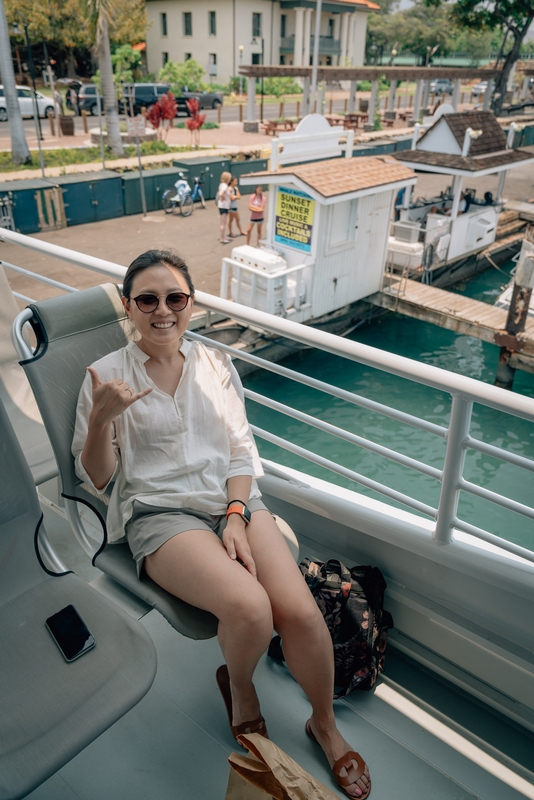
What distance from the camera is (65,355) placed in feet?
6.23

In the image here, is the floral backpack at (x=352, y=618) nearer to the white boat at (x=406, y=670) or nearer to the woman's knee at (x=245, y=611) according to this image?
the white boat at (x=406, y=670)

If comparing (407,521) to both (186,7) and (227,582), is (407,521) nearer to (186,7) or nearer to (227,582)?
(227,582)

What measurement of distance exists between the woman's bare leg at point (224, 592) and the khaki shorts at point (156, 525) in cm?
2

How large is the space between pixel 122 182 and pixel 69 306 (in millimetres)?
15180

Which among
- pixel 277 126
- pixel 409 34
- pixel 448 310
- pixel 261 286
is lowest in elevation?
pixel 448 310

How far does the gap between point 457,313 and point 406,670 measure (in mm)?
10353

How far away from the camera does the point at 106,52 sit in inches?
669

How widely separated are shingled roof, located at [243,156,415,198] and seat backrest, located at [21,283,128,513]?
360 inches

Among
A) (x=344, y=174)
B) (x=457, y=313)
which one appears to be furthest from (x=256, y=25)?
(x=457, y=313)

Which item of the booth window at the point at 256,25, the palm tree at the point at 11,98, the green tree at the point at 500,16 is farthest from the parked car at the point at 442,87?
the palm tree at the point at 11,98

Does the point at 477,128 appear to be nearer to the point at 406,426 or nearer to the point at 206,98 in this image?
the point at 406,426

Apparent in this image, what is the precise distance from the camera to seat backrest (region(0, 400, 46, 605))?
5.47ft

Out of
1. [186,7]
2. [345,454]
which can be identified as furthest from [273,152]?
[186,7]

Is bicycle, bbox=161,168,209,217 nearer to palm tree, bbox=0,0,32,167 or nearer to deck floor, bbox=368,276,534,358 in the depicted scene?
palm tree, bbox=0,0,32,167
